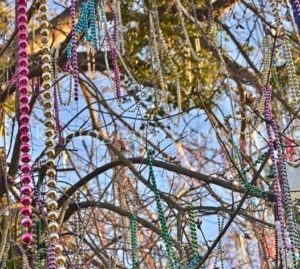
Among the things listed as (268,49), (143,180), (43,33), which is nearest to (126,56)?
(143,180)

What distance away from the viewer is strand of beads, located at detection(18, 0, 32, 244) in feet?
4.11

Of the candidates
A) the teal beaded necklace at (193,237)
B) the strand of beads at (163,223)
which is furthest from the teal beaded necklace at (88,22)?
the teal beaded necklace at (193,237)

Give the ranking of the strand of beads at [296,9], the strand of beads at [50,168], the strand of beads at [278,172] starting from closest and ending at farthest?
the strand of beads at [50,168], the strand of beads at [296,9], the strand of beads at [278,172]

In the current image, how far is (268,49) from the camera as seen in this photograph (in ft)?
8.28

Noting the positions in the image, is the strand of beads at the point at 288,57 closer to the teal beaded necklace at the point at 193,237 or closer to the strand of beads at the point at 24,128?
the teal beaded necklace at the point at 193,237

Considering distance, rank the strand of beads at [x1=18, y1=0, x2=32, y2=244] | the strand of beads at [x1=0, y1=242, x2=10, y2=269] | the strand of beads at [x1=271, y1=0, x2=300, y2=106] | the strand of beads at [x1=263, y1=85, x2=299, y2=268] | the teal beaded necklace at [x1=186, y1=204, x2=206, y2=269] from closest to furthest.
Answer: the strand of beads at [x1=18, y1=0, x2=32, y2=244] < the strand of beads at [x1=271, y1=0, x2=300, y2=106] < the strand of beads at [x1=263, y1=85, x2=299, y2=268] < the strand of beads at [x1=0, y1=242, x2=10, y2=269] < the teal beaded necklace at [x1=186, y1=204, x2=206, y2=269]

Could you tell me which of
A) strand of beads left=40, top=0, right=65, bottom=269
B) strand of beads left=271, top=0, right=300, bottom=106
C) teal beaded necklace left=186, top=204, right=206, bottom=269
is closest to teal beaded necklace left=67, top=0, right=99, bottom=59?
strand of beads left=271, top=0, right=300, bottom=106

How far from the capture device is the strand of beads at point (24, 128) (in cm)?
125

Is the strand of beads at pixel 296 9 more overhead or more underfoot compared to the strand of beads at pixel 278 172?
more overhead

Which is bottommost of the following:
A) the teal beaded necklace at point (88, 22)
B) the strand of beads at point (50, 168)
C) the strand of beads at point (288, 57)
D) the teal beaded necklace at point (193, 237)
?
the strand of beads at point (50, 168)

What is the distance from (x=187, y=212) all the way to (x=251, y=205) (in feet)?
1.21

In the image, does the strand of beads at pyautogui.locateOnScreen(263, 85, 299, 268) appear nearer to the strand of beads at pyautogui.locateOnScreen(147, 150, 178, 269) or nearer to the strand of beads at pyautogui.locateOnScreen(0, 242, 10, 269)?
the strand of beads at pyautogui.locateOnScreen(147, 150, 178, 269)

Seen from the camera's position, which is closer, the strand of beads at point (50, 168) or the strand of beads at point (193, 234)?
the strand of beads at point (50, 168)

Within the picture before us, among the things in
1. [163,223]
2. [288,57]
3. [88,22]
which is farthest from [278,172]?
[88,22]
